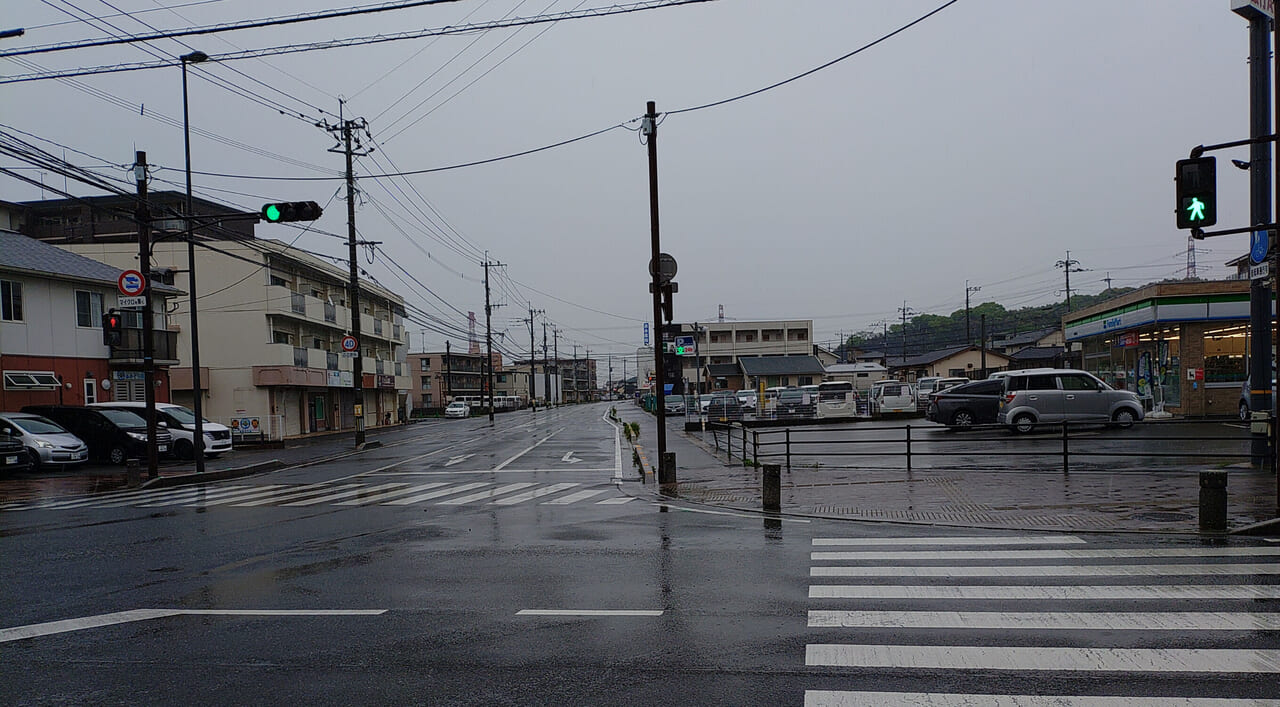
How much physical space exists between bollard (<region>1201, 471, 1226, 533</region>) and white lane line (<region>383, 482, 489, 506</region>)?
12.1 meters

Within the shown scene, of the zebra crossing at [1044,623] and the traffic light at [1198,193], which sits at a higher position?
the traffic light at [1198,193]

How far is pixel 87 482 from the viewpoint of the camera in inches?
812

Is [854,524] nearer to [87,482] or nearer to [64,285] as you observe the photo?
[87,482]

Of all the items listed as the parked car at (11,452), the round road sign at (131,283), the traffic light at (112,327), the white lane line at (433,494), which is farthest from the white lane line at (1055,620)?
the parked car at (11,452)

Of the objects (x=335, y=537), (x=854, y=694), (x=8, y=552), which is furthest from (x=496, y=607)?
(x=8, y=552)

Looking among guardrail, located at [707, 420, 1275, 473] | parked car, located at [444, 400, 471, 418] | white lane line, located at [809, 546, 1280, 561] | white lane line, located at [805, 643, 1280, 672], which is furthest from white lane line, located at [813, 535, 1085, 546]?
parked car, located at [444, 400, 471, 418]

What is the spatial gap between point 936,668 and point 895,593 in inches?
79.2

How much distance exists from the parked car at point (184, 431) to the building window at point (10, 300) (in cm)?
393

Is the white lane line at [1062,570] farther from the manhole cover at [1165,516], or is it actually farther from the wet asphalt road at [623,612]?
the manhole cover at [1165,516]

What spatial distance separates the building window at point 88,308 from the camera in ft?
99.3

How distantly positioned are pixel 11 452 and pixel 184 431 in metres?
5.64

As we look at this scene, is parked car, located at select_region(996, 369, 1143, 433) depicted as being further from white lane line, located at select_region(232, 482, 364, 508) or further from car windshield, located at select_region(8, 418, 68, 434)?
car windshield, located at select_region(8, 418, 68, 434)

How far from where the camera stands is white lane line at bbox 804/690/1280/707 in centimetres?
456

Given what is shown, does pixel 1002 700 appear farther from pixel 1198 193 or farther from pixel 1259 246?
pixel 1259 246
